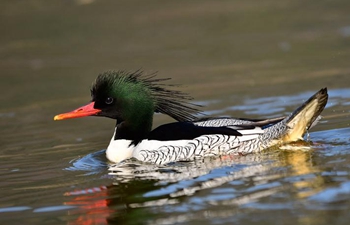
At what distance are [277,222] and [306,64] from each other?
9133 mm

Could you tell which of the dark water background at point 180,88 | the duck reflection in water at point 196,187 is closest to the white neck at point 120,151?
the dark water background at point 180,88

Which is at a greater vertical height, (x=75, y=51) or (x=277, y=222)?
(x=75, y=51)

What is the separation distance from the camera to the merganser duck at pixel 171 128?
9.16 metres

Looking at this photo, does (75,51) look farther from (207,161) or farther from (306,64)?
(207,161)

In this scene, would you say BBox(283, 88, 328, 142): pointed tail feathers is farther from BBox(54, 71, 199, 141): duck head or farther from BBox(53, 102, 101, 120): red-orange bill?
BBox(53, 102, 101, 120): red-orange bill

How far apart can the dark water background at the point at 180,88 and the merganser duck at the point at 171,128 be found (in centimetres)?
23

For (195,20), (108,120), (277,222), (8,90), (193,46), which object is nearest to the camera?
(277,222)

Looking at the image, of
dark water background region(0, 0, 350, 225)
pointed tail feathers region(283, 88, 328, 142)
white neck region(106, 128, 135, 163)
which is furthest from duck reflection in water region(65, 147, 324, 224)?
white neck region(106, 128, 135, 163)

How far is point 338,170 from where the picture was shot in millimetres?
7793

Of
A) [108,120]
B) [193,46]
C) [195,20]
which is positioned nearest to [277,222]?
[108,120]

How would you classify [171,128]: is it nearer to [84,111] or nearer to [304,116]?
[84,111]

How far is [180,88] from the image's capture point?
47.4ft

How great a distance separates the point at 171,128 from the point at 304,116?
4.92 ft

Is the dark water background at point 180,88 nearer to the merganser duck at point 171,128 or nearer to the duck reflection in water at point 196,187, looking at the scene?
the duck reflection in water at point 196,187
